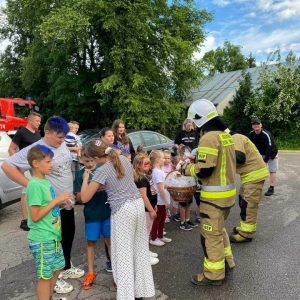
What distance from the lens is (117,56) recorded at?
51.5 ft

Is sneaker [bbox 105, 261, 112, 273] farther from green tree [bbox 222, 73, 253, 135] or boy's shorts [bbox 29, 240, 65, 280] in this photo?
green tree [bbox 222, 73, 253, 135]

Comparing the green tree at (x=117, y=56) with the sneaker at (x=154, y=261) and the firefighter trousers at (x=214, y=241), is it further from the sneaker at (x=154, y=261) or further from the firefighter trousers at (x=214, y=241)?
the firefighter trousers at (x=214, y=241)

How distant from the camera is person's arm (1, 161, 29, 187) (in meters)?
2.84

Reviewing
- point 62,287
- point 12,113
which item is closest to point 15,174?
point 62,287

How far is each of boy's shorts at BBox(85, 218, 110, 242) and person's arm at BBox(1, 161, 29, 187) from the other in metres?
0.86

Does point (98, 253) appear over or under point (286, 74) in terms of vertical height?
under

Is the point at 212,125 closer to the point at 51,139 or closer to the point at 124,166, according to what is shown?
the point at 124,166

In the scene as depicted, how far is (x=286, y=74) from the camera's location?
19047 millimetres

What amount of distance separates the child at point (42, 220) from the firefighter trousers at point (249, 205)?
277 cm

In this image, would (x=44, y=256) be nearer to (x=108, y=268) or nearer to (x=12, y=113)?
(x=108, y=268)

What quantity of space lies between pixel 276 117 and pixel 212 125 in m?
17.1

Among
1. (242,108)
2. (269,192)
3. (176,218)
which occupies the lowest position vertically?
(269,192)

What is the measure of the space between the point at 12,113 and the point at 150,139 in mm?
11567

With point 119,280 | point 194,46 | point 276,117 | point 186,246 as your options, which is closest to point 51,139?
point 119,280
